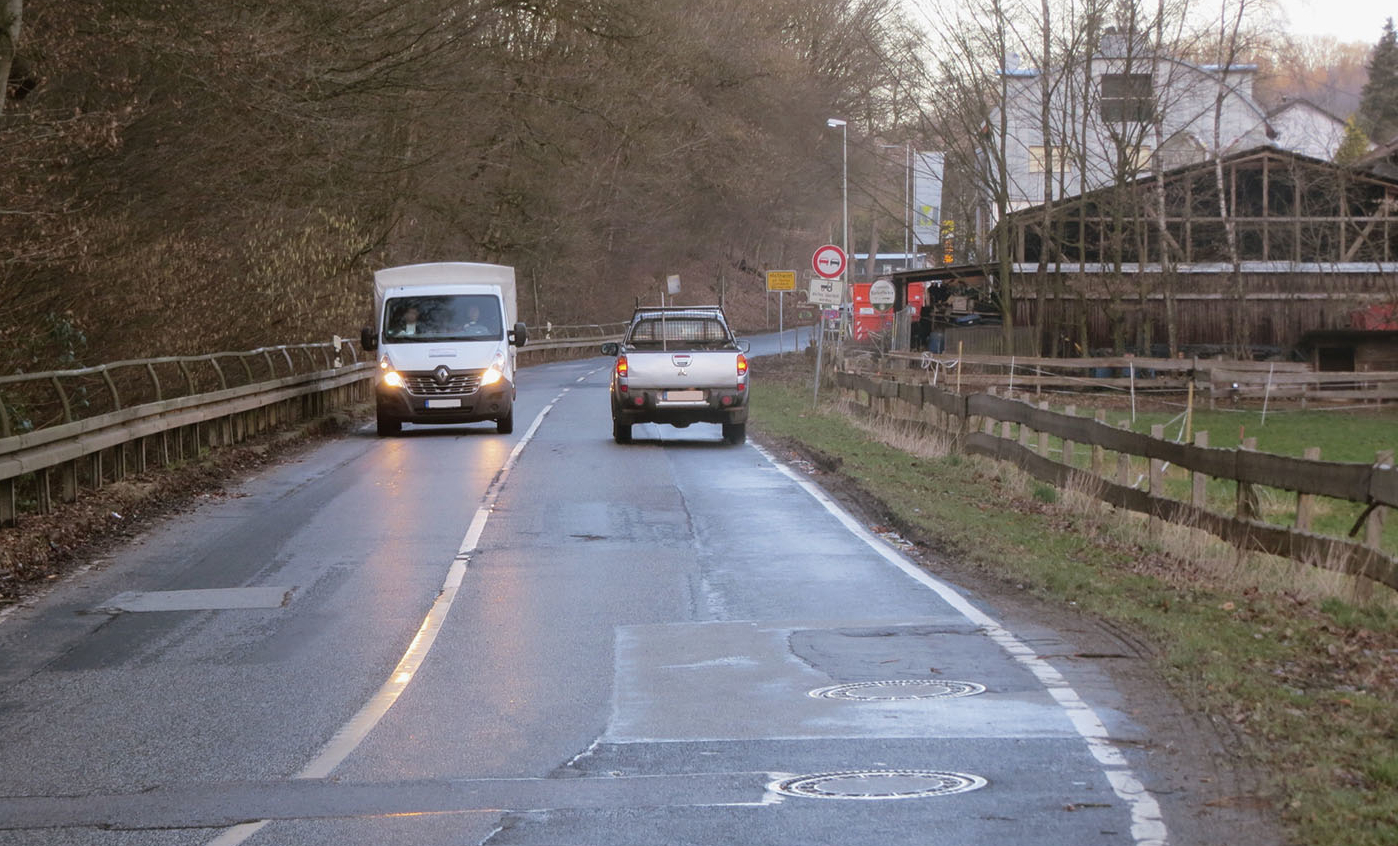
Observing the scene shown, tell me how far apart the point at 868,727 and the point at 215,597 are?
5.67 meters

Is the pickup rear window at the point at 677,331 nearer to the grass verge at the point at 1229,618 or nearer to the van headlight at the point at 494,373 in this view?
the van headlight at the point at 494,373

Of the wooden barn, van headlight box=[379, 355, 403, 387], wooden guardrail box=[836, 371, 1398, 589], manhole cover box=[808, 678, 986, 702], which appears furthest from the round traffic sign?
manhole cover box=[808, 678, 986, 702]

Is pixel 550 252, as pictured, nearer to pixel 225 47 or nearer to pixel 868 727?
pixel 225 47

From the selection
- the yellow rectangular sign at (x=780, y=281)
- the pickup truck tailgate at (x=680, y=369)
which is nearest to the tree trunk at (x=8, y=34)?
the pickup truck tailgate at (x=680, y=369)

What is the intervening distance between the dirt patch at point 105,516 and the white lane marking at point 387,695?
2.92m

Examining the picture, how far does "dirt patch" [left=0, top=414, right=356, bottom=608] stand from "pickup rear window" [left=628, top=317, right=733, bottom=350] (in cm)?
535

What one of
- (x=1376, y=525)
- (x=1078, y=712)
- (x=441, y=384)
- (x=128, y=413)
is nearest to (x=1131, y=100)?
(x=441, y=384)

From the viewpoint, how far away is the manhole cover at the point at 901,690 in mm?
7879

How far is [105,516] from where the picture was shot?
15.2m

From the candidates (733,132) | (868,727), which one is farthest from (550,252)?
(868,727)

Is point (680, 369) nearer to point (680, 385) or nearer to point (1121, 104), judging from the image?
point (680, 385)

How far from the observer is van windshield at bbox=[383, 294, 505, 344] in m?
26.1

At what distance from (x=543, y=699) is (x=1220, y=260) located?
1748 inches

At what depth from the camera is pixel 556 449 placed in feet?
76.4
